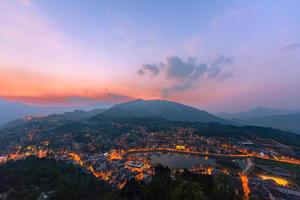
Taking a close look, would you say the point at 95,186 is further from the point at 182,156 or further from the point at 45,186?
the point at 182,156

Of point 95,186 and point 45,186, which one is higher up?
point 45,186

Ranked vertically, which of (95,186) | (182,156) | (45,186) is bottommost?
(182,156)

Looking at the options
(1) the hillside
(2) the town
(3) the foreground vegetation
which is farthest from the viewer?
(2) the town

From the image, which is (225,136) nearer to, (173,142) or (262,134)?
(262,134)

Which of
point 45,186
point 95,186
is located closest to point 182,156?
point 95,186

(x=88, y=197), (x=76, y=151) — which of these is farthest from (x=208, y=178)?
(x=76, y=151)

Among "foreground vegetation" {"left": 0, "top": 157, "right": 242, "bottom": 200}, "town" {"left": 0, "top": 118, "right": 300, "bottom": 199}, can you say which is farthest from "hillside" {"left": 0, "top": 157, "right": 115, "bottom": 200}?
"town" {"left": 0, "top": 118, "right": 300, "bottom": 199}

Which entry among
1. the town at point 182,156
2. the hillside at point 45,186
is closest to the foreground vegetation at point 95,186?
the hillside at point 45,186

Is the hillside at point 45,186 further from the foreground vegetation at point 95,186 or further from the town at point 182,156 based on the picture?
the town at point 182,156

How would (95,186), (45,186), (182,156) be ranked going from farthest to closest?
(182,156) → (95,186) → (45,186)

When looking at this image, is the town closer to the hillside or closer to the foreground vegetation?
the hillside

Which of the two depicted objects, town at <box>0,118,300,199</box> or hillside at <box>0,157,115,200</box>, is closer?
hillside at <box>0,157,115,200</box>
